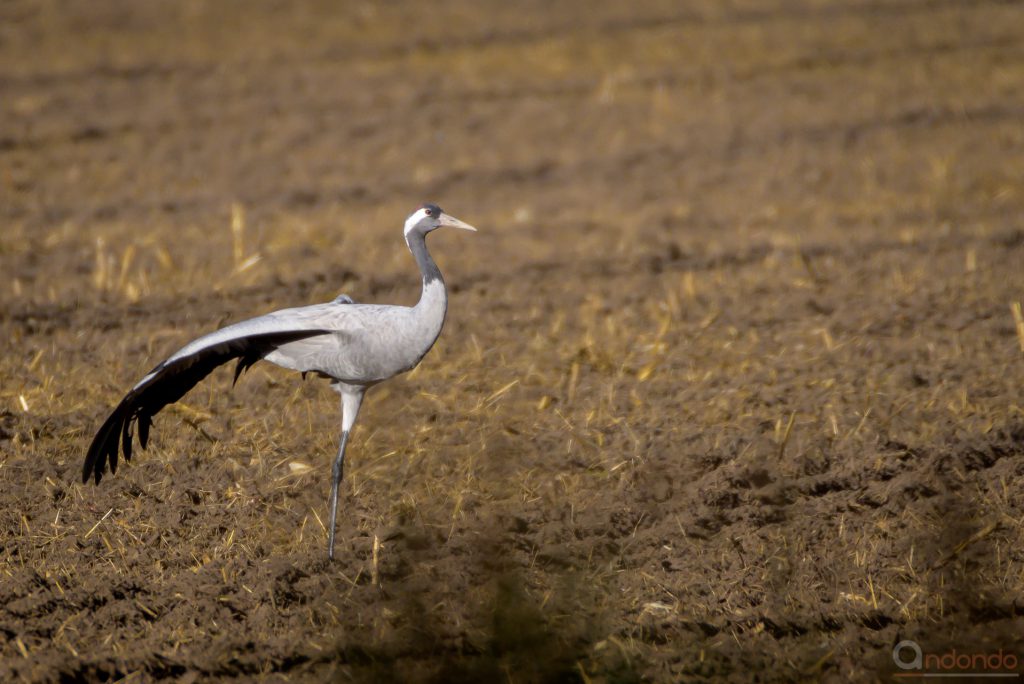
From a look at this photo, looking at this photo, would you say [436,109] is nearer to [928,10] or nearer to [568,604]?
[928,10]

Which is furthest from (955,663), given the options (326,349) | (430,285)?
(326,349)

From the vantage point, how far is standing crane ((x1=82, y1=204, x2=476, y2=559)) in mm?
4797

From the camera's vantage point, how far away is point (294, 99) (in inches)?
469

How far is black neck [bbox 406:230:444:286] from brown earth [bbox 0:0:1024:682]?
948 mm

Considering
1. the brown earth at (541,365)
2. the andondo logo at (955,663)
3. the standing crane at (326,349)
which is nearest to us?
the andondo logo at (955,663)

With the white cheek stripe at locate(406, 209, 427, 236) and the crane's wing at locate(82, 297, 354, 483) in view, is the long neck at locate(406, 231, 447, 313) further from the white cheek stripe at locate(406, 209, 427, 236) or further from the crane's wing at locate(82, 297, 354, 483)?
the crane's wing at locate(82, 297, 354, 483)

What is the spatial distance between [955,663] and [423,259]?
2386mm

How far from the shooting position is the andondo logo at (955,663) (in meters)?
4.31

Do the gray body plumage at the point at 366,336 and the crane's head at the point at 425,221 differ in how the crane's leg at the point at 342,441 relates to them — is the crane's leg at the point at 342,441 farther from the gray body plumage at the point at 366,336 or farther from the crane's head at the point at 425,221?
the crane's head at the point at 425,221

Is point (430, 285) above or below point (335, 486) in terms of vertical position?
above

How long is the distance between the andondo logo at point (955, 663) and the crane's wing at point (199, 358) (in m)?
2.32

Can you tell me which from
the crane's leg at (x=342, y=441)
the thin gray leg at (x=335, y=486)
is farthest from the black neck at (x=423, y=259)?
the thin gray leg at (x=335, y=486)

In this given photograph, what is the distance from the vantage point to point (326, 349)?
499 cm

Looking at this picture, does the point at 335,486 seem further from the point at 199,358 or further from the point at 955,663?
the point at 955,663
